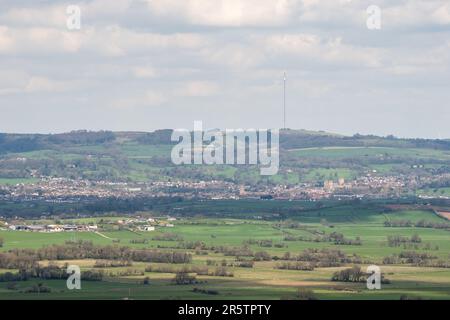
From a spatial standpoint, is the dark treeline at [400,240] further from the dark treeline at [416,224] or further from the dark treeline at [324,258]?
the dark treeline at [416,224]

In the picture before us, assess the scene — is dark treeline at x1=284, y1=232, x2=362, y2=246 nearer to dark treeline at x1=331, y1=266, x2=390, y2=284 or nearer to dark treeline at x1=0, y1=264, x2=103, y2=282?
dark treeline at x1=331, y1=266, x2=390, y2=284

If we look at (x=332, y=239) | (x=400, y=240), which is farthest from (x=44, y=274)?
(x=400, y=240)

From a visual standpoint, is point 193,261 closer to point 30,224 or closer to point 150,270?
point 150,270

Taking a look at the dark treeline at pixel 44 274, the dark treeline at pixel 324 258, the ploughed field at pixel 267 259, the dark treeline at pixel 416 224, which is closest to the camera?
the ploughed field at pixel 267 259

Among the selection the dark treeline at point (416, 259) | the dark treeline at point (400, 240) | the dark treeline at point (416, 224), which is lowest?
the dark treeline at point (416, 259)

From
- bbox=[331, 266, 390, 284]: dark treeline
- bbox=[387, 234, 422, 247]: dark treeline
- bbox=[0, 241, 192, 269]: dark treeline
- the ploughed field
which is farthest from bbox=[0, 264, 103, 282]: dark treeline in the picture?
bbox=[387, 234, 422, 247]: dark treeline

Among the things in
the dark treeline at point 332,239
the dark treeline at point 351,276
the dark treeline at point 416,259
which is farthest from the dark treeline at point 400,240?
the dark treeline at point 351,276

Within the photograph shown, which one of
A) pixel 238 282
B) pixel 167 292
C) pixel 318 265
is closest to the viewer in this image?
pixel 167 292
